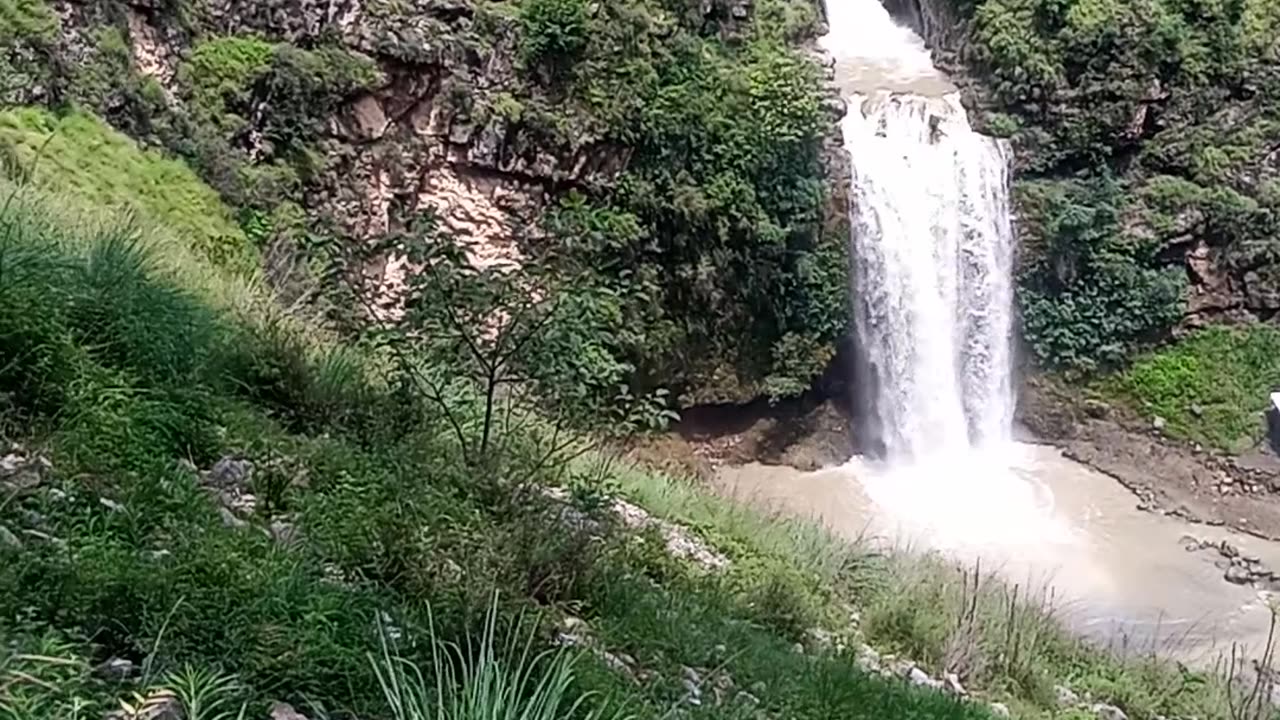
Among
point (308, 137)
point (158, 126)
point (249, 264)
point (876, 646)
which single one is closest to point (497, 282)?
point (876, 646)

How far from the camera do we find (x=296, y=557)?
121 inches

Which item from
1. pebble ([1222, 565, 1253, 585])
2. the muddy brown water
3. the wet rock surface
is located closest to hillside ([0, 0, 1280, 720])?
the muddy brown water

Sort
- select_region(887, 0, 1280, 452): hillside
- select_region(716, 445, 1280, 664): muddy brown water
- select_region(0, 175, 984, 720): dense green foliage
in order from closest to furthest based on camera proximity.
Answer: select_region(0, 175, 984, 720): dense green foliage < select_region(716, 445, 1280, 664): muddy brown water < select_region(887, 0, 1280, 452): hillside

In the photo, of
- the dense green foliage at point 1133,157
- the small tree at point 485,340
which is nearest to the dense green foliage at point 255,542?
the small tree at point 485,340

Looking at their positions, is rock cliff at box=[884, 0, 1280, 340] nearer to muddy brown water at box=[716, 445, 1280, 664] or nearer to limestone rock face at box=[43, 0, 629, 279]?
muddy brown water at box=[716, 445, 1280, 664]

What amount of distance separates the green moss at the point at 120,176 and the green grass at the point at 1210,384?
10.7m

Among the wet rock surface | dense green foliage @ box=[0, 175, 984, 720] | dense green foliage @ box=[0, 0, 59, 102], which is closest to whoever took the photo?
dense green foliage @ box=[0, 175, 984, 720]

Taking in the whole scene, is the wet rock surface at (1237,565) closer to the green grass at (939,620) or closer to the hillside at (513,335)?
the hillside at (513,335)

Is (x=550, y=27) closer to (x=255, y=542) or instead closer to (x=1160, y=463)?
(x=1160, y=463)

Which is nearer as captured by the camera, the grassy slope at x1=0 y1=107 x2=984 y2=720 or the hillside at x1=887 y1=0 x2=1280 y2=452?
the grassy slope at x1=0 y1=107 x2=984 y2=720

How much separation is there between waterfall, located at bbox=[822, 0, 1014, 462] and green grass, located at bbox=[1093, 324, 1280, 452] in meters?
1.57

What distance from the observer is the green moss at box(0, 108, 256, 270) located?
761 centimetres

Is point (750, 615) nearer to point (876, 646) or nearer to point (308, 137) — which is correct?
point (876, 646)

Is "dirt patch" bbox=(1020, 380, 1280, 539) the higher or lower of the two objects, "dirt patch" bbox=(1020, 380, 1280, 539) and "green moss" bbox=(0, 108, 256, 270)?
the lower
